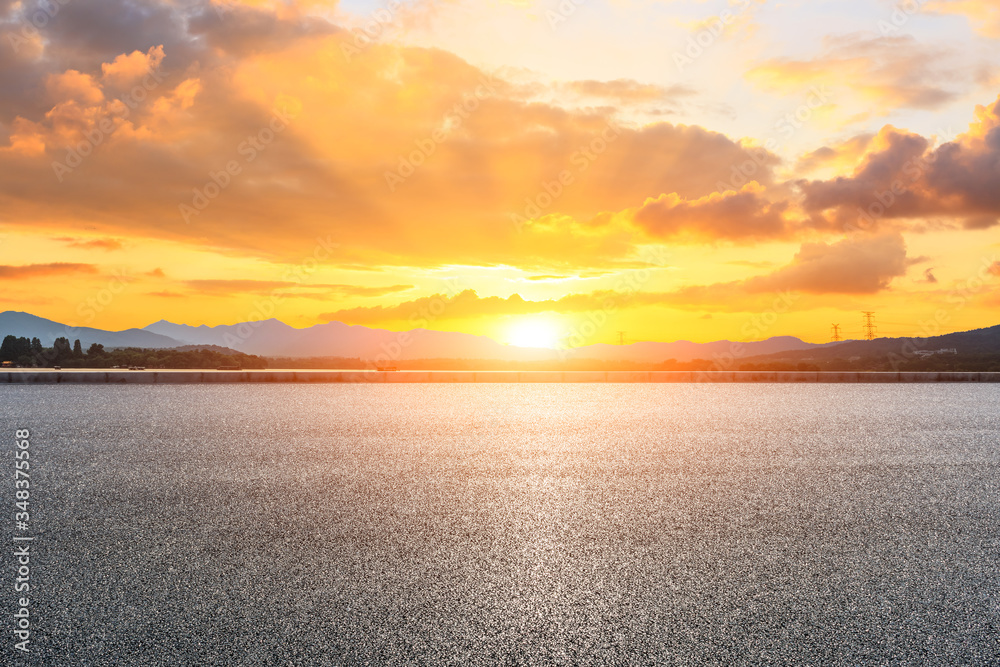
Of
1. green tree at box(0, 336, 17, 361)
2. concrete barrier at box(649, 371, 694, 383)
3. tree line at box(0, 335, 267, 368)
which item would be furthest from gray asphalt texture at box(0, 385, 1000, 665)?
green tree at box(0, 336, 17, 361)

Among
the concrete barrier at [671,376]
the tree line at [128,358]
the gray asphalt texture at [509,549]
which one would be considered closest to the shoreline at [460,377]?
the concrete barrier at [671,376]

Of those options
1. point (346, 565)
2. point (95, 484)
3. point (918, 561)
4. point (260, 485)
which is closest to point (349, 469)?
point (260, 485)

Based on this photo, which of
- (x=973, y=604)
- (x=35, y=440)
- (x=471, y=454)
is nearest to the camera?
(x=973, y=604)

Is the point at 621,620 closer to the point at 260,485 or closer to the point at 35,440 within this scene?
the point at 260,485

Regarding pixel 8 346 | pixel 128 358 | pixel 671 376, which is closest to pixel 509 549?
pixel 671 376

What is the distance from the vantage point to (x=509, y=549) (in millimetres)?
5551

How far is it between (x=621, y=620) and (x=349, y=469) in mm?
5692

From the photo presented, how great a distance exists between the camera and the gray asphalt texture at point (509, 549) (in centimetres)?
392

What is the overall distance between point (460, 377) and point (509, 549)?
24.3 m

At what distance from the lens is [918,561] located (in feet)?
17.4

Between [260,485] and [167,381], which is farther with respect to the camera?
[167,381]

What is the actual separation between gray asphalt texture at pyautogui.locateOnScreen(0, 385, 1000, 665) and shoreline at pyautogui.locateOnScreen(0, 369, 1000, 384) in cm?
A: 1659

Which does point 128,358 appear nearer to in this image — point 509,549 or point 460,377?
point 460,377

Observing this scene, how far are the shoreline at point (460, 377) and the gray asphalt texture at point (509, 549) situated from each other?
1659 centimetres
